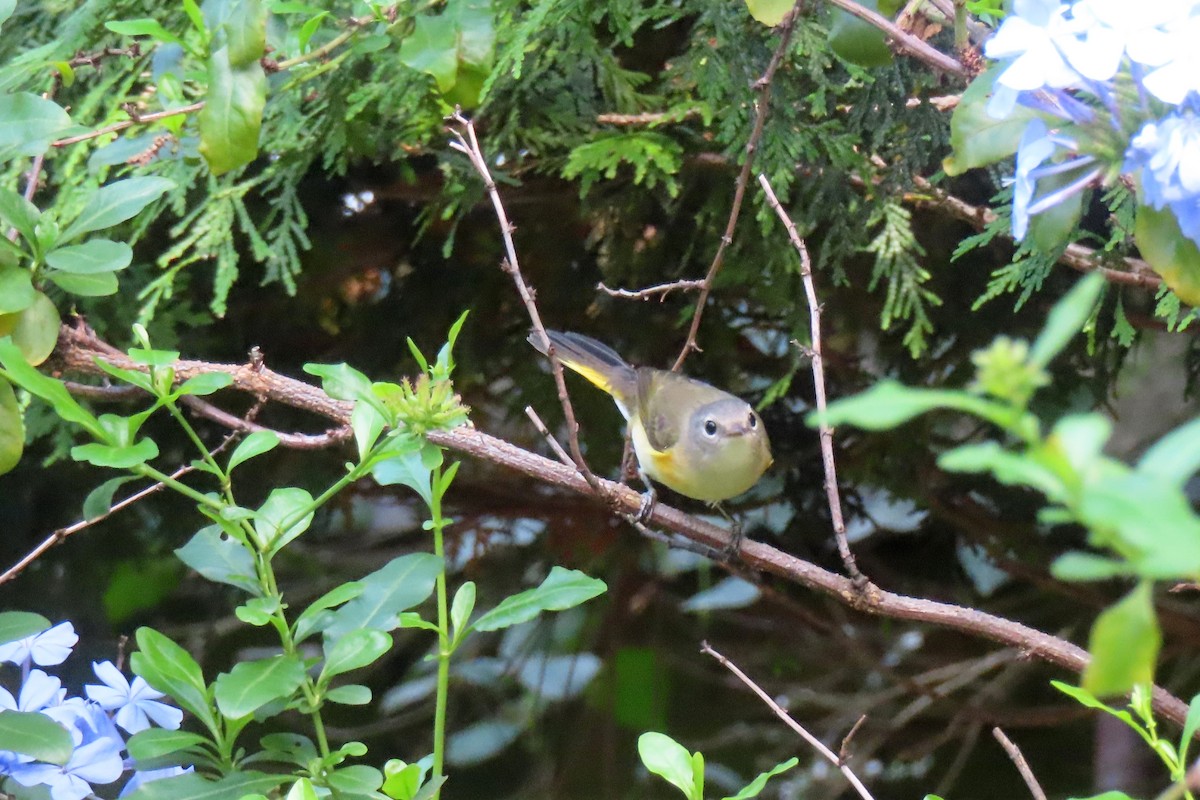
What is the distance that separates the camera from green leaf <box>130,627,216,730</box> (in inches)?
37.1

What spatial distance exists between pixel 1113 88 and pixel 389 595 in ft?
2.17

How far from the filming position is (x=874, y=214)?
1.69 metres

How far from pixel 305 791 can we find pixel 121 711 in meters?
0.31

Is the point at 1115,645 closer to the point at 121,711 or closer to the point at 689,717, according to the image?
the point at 121,711

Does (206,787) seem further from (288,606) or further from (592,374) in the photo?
(592,374)

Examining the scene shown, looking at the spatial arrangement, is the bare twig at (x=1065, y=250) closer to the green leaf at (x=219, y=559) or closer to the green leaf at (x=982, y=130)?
the green leaf at (x=982, y=130)

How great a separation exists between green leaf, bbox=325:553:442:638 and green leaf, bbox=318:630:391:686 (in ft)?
0.12

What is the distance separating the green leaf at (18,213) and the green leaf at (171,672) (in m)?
0.45

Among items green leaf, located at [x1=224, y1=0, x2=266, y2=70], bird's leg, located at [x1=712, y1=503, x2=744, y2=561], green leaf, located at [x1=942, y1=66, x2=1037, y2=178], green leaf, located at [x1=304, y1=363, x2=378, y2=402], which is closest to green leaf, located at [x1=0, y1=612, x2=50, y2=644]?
green leaf, located at [x1=304, y1=363, x2=378, y2=402]

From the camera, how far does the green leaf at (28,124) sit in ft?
3.67

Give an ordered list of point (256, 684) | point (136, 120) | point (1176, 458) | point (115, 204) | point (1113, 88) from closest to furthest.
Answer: point (1176, 458) → point (1113, 88) → point (256, 684) → point (115, 204) → point (136, 120)

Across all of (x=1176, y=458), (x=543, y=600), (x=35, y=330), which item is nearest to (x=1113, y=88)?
(x=1176, y=458)

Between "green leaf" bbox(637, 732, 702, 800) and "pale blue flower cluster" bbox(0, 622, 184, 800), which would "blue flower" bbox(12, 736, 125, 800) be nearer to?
"pale blue flower cluster" bbox(0, 622, 184, 800)

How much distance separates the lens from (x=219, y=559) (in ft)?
3.18
